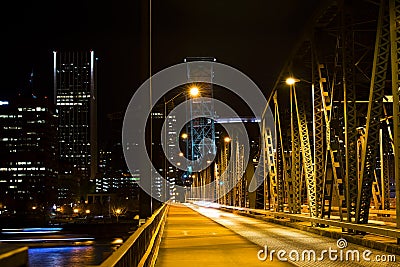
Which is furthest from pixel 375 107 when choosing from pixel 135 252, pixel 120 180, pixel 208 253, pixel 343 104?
pixel 120 180

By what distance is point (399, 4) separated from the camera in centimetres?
1761

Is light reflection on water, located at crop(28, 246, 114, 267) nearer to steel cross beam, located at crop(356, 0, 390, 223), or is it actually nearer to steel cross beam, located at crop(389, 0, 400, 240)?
steel cross beam, located at crop(356, 0, 390, 223)

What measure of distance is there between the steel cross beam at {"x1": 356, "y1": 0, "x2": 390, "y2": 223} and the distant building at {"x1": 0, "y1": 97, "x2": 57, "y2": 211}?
153m

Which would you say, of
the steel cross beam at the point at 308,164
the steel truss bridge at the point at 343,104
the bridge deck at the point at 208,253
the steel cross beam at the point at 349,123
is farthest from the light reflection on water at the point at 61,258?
the steel cross beam at the point at 308,164

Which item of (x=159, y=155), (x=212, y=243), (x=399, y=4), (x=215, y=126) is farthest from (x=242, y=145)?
(x=215, y=126)

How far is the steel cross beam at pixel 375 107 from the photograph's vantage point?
61.7 feet

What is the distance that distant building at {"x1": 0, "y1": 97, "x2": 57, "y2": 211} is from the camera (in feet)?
573

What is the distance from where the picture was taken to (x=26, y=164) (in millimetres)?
194125

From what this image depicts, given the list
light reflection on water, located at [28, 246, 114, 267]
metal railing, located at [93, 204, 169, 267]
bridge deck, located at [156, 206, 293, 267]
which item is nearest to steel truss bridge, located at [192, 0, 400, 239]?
bridge deck, located at [156, 206, 293, 267]

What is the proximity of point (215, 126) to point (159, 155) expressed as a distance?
94.2m

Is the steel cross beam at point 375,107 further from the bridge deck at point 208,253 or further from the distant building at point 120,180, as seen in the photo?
the distant building at point 120,180

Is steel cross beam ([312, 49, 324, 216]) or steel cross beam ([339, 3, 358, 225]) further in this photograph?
steel cross beam ([312, 49, 324, 216])

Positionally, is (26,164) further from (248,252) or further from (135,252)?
(135,252)

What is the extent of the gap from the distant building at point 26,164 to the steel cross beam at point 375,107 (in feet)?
503
